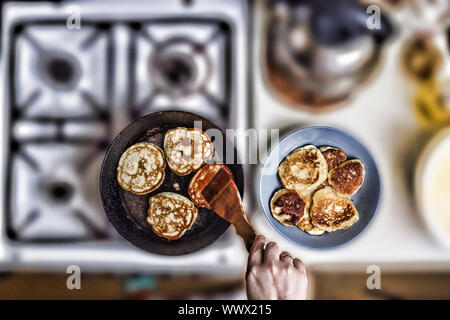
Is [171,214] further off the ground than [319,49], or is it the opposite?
[319,49]

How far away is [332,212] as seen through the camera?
0.71 metres

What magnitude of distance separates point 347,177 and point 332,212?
78mm

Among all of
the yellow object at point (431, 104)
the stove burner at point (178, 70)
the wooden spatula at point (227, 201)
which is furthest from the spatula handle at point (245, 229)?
the yellow object at point (431, 104)

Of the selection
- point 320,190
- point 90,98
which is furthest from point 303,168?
point 90,98

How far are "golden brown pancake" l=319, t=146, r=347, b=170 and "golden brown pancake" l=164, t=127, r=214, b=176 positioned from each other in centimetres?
24

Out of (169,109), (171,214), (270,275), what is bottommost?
(270,275)

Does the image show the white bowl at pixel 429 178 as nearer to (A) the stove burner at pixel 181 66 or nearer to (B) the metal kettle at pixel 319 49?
(B) the metal kettle at pixel 319 49

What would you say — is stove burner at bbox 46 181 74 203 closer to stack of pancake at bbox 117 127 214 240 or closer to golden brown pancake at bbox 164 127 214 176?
stack of pancake at bbox 117 127 214 240

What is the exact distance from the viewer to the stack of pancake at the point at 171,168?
73 cm

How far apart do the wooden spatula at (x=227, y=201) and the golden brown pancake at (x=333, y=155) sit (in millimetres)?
200

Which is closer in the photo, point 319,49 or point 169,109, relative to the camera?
point 319,49

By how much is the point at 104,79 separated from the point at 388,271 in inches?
31.3

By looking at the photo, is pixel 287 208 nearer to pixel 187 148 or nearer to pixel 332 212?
pixel 332 212
